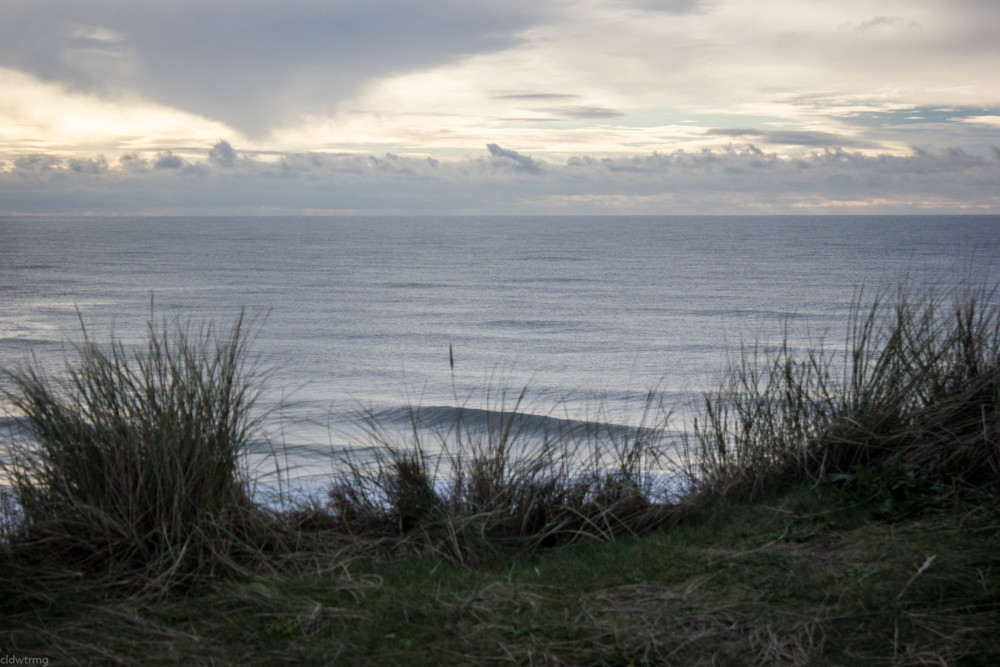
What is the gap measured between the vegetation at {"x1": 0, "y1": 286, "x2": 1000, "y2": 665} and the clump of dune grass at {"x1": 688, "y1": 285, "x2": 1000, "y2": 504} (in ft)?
0.06

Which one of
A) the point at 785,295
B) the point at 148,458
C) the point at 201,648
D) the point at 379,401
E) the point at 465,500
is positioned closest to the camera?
the point at 201,648

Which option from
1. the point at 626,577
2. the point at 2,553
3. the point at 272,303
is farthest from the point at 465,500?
the point at 272,303

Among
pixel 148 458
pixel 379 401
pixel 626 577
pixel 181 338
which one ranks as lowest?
pixel 379 401

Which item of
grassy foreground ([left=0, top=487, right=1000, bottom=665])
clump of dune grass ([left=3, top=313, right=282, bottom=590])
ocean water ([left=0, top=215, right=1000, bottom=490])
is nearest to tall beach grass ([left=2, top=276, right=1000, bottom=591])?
clump of dune grass ([left=3, top=313, right=282, bottom=590])

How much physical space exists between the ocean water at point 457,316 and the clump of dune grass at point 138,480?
0.62 meters

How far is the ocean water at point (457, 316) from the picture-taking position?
46.9 ft

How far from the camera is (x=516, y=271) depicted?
4919 cm

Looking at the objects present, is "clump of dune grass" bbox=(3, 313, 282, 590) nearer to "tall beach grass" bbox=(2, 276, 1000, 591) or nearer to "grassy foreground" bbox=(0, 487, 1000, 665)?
"tall beach grass" bbox=(2, 276, 1000, 591)

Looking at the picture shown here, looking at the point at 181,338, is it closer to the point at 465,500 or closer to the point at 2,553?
the point at 2,553

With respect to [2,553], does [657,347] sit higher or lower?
lower

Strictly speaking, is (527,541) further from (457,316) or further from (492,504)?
(457,316)

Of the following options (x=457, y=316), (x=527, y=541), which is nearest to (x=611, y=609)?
(x=527, y=541)

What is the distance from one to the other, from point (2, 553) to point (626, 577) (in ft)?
9.05

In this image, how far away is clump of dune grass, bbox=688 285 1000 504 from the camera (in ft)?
12.5
